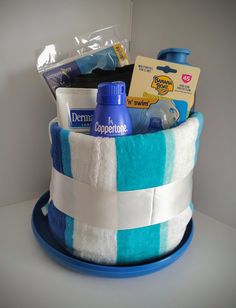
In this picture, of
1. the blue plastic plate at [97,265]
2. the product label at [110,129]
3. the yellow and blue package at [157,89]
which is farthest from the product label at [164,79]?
the blue plastic plate at [97,265]

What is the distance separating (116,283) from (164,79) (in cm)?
32

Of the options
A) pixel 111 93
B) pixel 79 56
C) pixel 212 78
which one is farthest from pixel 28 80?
pixel 212 78

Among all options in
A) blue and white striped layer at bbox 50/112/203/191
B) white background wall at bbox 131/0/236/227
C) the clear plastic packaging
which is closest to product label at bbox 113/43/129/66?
the clear plastic packaging

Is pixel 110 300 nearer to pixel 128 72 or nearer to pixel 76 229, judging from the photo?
pixel 76 229

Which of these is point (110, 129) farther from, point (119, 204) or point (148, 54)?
point (148, 54)

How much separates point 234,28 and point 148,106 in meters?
0.20

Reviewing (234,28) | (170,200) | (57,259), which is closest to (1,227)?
(57,259)

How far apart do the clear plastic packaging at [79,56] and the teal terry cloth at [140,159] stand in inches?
8.4

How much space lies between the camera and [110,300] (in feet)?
1.08

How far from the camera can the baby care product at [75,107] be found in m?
0.37

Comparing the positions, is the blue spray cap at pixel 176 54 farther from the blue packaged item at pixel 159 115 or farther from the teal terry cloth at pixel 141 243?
the teal terry cloth at pixel 141 243

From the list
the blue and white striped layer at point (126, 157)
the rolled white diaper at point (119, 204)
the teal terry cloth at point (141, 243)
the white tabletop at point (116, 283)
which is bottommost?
the white tabletop at point (116, 283)

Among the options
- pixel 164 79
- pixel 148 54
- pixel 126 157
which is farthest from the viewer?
pixel 148 54

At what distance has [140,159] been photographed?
0.99 feet
